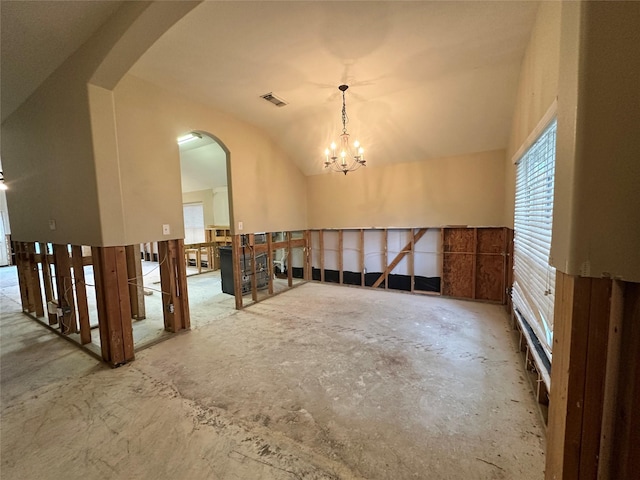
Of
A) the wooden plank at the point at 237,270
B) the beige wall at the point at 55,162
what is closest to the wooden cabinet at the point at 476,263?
the wooden plank at the point at 237,270

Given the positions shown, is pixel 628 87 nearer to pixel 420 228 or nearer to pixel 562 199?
pixel 562 199

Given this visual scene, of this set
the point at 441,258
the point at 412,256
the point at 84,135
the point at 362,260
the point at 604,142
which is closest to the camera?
the point at 604,142

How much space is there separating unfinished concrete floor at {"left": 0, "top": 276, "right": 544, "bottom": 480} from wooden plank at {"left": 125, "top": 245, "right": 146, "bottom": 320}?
2.75ft

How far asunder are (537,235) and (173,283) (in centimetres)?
390

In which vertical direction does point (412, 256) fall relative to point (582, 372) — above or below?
below

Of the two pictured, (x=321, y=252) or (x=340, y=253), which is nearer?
(x=340, y=253)

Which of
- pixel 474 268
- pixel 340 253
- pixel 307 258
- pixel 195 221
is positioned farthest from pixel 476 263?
pixel 195 221

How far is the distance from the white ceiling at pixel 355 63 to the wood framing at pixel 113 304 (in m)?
1.96

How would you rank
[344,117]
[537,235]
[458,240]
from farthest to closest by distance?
[458,240] < [344,117] < [537,235]

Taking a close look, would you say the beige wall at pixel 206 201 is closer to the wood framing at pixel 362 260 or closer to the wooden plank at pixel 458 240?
the wood framing at pixel 362 260

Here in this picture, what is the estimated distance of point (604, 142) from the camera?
0.64 metres

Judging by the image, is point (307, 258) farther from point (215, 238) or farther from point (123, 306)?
point (123, 306)

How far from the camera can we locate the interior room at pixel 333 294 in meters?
0.72

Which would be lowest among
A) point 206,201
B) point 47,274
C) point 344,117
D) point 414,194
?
point 47,274
